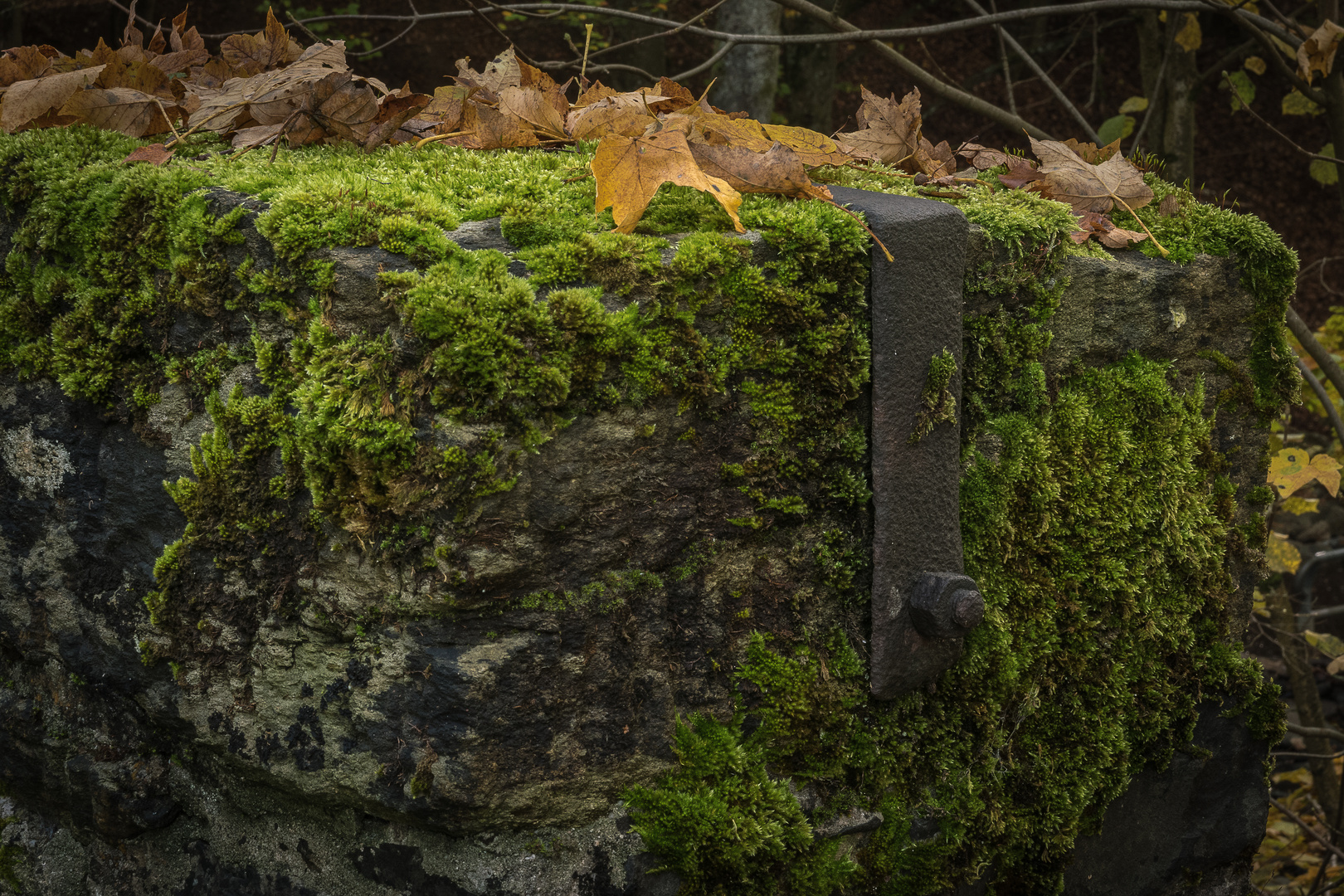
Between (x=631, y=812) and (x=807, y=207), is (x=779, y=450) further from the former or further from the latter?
(x=631, y=812)

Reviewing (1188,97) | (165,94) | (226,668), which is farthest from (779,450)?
(1188,97)

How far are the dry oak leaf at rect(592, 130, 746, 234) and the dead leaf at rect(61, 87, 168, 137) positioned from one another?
102 cm

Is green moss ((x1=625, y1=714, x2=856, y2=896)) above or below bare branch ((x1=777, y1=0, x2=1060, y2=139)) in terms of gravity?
below

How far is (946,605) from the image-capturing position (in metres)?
1.35

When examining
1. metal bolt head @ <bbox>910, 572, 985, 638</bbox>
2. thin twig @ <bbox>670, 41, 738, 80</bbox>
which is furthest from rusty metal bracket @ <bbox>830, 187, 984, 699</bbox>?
thin twig @ <bbox>670, 41, 738, 80</bbox>

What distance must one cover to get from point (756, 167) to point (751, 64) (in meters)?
3.31

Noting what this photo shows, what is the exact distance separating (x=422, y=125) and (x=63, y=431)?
0.89 metres

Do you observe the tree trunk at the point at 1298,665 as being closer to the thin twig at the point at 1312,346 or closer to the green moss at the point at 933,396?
the thin twig at the point at 1312,346

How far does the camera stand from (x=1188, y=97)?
3.28 meters

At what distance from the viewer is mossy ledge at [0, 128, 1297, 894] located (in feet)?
3.85

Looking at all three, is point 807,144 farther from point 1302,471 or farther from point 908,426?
point 1302,471

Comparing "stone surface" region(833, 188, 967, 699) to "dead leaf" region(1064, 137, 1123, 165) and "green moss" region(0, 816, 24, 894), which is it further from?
"green moss" region(0, 816, 24, 894)

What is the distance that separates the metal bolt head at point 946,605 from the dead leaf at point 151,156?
4.72ft

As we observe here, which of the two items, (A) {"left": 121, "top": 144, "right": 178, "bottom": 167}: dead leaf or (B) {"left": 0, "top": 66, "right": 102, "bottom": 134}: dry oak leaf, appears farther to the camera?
(B) {"left": 0, "top": 66, "right": 102, "bottom": 134}: dry oak leaf
